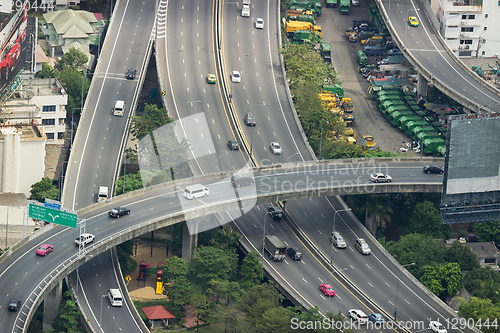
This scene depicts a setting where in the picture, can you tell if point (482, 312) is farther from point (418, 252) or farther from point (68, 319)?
point (68, 319)

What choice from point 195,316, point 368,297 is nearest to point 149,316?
point 195,316

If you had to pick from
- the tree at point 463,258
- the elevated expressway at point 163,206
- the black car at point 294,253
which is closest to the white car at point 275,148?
the elevated expressway at point 163,206

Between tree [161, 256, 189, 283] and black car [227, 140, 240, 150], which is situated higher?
black car [227, 140, 240, 150]

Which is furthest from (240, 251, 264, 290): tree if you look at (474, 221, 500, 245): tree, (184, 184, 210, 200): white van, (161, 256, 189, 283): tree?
(474, 221, 500, 245): tree

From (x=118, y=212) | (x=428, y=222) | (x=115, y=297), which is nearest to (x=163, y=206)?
(x=118, y=212)

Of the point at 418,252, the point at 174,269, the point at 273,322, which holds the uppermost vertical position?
the point at 418,252

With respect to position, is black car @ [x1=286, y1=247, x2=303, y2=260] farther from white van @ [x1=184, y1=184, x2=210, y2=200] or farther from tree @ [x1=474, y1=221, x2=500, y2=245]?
tree @ [x1=474, y1=221, x2=500, y2=245]
